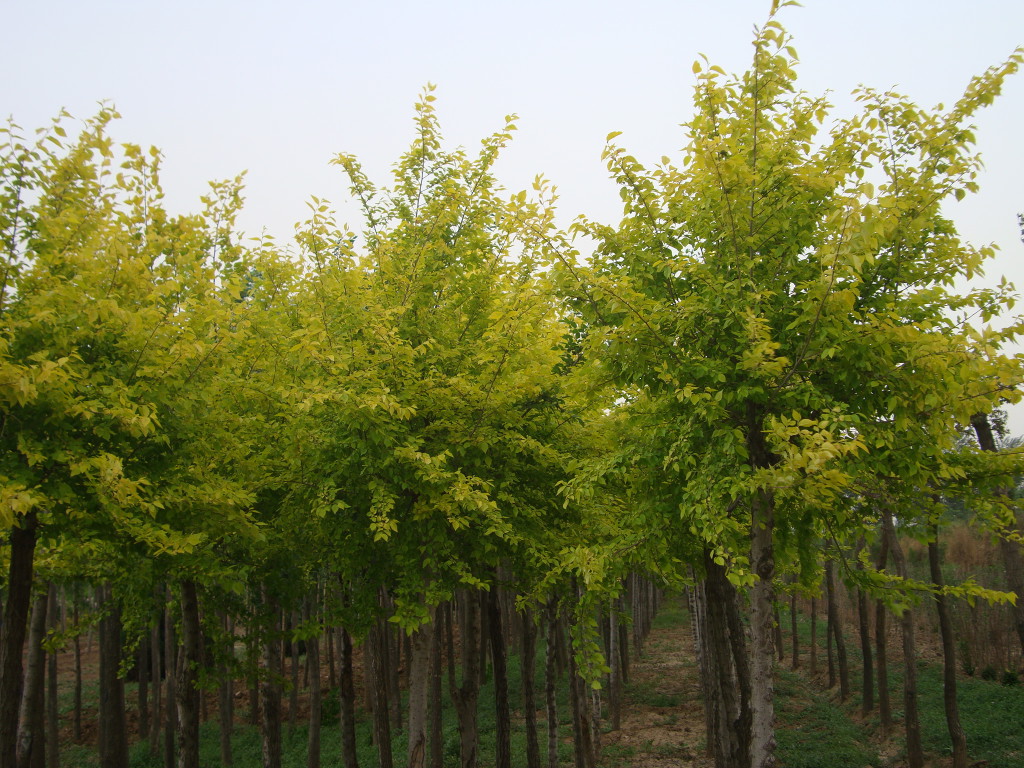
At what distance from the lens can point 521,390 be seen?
7863mm

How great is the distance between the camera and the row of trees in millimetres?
5488

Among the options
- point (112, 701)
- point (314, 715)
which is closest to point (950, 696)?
point (314, 715)

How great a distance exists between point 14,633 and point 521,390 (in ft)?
17.2

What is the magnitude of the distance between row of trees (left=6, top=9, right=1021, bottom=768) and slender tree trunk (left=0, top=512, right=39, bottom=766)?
0.03 metres

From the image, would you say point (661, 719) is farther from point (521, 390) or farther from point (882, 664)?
point (521, 390)

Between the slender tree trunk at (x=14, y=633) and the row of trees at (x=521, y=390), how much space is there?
0.10 feet


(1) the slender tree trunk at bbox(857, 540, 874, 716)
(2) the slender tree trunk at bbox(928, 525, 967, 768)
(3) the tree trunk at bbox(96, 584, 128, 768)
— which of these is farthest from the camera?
(1) the slender tree trunk at bbox(857, 540, 874, 716)

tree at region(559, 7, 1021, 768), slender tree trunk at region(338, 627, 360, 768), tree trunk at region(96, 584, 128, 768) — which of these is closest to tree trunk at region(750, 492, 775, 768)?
tree at region(559, 7, 1021, 768)

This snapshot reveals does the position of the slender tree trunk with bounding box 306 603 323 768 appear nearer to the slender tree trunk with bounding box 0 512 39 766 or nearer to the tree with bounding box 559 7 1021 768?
the slender tree trunk with bounding box 0 512 39 766

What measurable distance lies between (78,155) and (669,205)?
229 inches

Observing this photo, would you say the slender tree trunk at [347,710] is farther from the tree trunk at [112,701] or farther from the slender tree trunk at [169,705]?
the slender tree trunk at [169,705]

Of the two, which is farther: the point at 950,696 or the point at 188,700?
the point at 950,696

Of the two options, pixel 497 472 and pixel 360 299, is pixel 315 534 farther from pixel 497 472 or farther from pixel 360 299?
pixel 360 299

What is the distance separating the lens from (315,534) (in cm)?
848
